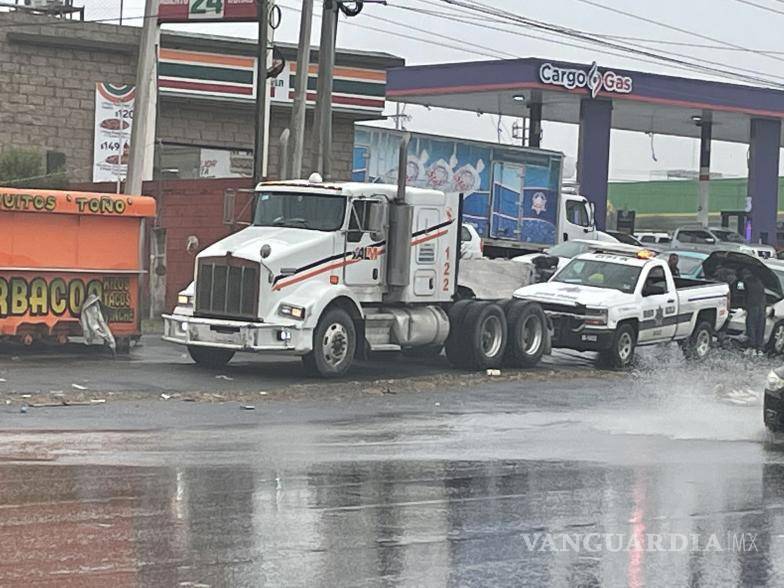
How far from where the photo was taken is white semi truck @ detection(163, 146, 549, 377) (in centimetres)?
1830

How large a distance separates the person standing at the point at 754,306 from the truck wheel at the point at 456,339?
7.50 metres

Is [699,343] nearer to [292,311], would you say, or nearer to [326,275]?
[326,275]

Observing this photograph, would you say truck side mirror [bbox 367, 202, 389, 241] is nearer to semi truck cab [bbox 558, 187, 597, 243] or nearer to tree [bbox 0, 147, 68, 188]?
tree [bbox 0, 147, 68, 188]

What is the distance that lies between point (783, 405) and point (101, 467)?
692 cm

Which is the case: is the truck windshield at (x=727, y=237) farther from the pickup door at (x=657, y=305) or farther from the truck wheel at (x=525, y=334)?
the truck wheel at (x=525, y=334)

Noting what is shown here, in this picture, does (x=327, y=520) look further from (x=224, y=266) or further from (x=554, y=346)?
(x=554, y=346)

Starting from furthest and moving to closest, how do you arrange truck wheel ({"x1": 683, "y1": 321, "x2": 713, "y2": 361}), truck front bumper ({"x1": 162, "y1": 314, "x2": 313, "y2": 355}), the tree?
the tree < truck wheel ({"x1": 683, "y1": 321, "x2": 713, "y2": 361}) < truck front bumper ({"x1": 162, "y1": 314, "x2": 313, "y2": 355})

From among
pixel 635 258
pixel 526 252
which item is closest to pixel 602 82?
pixel 526 252

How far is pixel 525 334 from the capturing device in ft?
70.8

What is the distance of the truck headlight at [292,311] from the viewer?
59.8 feet

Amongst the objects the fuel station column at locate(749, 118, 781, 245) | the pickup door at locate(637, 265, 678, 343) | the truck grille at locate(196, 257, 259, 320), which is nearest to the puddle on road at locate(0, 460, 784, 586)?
the truck grille at locate(196, 257, 259, 320)

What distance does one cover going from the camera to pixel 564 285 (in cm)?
2355

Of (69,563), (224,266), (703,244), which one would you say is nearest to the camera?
(69,563)

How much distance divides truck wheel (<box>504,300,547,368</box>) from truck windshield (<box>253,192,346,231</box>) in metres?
3.77
